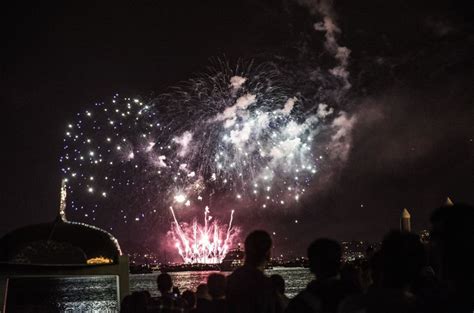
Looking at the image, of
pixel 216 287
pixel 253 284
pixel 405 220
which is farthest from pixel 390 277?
pixel 405 220

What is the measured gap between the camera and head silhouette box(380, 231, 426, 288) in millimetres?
4043

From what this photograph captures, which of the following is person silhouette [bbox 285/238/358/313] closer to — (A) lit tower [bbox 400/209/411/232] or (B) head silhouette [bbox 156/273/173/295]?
(B) head silhouette [bbox 156/273/173/295]

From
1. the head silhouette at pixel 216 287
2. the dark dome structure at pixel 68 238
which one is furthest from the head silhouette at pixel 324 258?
the dark dome structure at pixel 68 238

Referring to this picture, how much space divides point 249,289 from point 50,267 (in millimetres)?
21934

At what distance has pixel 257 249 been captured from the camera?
5.74 meters

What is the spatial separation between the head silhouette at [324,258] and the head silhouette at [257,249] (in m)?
0.64

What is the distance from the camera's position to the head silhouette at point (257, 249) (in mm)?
5719

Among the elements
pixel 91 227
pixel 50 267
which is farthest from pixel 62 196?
pixel 50 267

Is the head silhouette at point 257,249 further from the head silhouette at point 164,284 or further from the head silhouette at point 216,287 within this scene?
the head silhouette at point 164,284

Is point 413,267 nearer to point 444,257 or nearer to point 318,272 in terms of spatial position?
point 444,257

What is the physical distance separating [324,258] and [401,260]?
118 centimetres

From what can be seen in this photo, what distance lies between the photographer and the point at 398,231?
4.24 m

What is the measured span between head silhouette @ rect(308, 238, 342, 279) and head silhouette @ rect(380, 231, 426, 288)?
102 cm

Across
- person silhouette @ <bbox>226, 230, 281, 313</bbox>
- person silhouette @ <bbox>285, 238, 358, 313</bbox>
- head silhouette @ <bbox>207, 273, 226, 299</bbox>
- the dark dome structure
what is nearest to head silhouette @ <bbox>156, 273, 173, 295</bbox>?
head silhouette @ <bbox>207, 273, 226, 299</bbox>
